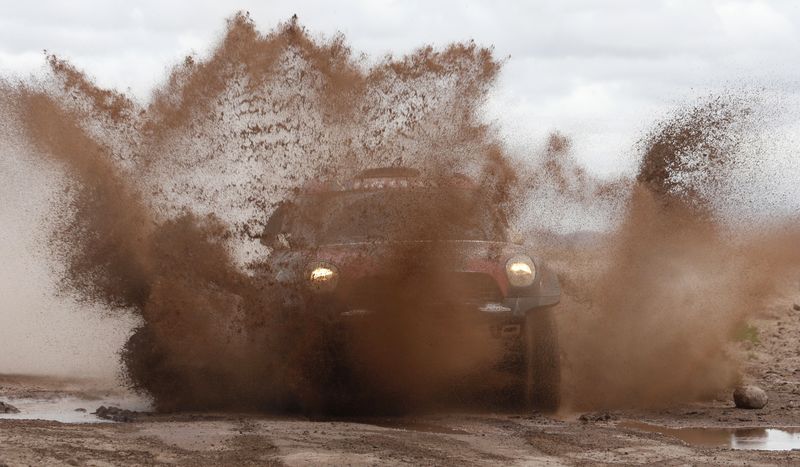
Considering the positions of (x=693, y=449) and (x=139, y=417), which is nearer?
(x=693, y=449)

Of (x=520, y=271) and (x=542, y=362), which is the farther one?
(x=542, y=362)

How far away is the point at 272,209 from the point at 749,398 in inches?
155

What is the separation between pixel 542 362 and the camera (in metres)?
8.69

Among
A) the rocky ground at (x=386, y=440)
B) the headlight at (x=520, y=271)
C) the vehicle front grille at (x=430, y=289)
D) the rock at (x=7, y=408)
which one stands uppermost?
the headlight at (x=520, y=271)

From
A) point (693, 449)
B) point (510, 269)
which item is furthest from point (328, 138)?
point (693, 449)

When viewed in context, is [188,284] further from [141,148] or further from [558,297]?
[558,297]

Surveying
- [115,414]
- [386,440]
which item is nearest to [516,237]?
[386,440]

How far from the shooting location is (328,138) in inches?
379

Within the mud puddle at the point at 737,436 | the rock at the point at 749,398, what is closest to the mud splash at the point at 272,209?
the rock at the point at 749,398

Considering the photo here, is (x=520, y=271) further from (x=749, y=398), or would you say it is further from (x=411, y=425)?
(x=749, y=398)

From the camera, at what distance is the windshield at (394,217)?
881 cm

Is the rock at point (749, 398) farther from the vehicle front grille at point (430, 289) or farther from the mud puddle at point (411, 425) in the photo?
the mud puddle at point (411, 425)

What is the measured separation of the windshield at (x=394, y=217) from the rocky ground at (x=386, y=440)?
4.39ft

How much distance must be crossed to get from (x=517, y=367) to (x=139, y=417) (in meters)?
2.63
